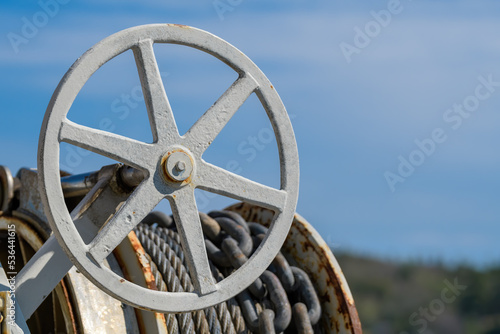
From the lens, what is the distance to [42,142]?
2871mm

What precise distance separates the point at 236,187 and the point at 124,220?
17.0 inches

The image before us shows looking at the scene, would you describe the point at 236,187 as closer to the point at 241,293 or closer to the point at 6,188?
the point at 241,293

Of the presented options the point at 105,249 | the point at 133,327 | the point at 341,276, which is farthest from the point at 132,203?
the point at 341,276

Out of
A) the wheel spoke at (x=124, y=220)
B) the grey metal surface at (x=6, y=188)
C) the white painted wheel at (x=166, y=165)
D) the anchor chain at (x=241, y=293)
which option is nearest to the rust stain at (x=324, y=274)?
the anchor chain at (x=241, y=293)

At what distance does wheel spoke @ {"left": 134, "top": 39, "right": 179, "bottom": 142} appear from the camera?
9.92ft

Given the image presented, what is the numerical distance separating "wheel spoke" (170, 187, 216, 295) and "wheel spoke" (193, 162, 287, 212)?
71mm

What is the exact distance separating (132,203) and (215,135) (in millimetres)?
390

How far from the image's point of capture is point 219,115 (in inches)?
125

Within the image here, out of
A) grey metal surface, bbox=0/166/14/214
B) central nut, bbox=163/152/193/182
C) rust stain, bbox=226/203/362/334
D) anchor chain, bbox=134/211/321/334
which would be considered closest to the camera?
central nut, bbox=163/152/193/182

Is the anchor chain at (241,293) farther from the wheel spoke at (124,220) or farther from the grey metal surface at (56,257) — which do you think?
the wheel spoke at (124,220)

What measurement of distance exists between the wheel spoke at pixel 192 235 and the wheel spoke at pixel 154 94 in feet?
0.70

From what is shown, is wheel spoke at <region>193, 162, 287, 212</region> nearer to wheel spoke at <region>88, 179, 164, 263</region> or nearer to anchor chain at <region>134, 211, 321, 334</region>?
wheel spoke at <region>88, 179, 164, 263</region>

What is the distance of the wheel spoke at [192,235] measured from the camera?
3.07 meters

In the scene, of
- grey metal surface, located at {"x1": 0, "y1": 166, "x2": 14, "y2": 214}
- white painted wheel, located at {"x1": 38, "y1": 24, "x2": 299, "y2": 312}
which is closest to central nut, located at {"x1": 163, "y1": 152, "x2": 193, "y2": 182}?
white painted wheel, located at {"x1": 38, "y1": 24, "x2": 299, "y2": 312}
